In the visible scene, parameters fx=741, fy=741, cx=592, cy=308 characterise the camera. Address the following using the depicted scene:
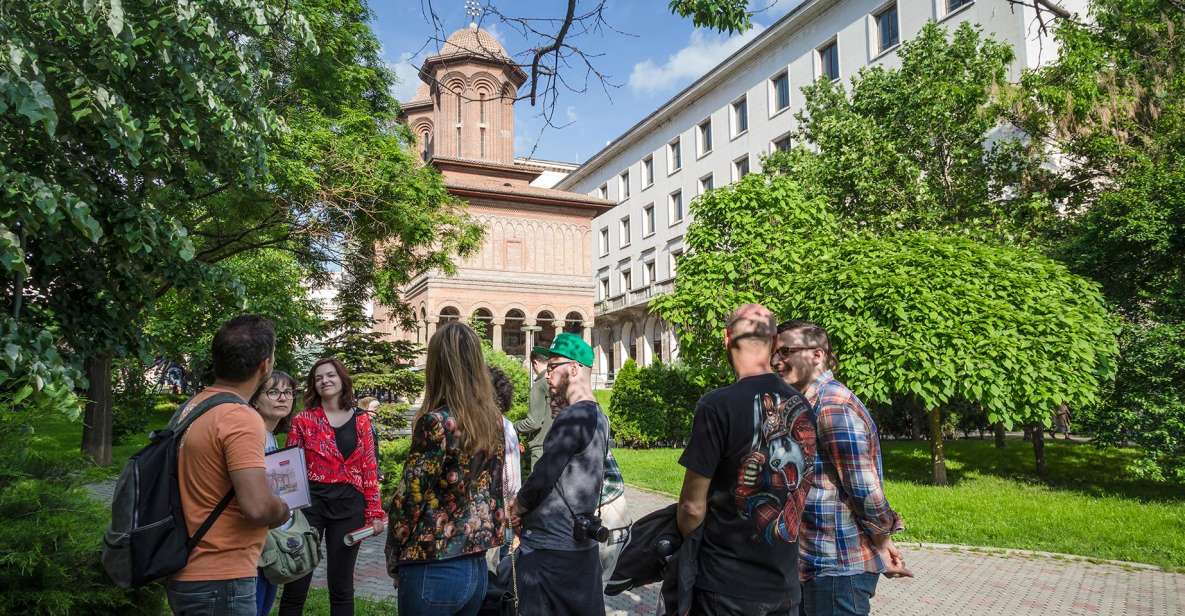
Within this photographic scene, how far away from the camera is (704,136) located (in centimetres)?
4419

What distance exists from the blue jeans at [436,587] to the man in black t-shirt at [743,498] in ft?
3.02

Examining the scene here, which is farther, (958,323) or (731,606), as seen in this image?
(958,323)

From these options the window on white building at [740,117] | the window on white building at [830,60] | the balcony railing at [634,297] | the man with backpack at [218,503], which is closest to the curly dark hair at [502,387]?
the man with backpack at [218,503]

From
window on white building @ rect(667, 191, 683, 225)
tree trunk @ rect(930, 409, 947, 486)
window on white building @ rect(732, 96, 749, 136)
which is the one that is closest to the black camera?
tree trunk @ rect(930, 409, 947, 486)

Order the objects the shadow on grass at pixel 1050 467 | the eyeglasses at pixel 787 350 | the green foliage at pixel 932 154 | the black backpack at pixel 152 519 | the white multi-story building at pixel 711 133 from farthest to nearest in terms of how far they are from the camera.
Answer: the white multi-story building at pixel 711 133
the green foliage at pixel 932 154
the shadow on grass at pixel 1050 467
the eyeglasses at pixel 787 350
the black backpack at pixel 152 519

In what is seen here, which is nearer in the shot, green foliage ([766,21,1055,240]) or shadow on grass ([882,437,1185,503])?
shadow on grass ([882,437,1185,503])

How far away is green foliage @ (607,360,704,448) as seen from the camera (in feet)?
71.2

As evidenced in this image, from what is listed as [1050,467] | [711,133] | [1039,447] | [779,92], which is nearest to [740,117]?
[711,133]

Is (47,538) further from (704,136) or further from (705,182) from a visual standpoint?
(704,136)

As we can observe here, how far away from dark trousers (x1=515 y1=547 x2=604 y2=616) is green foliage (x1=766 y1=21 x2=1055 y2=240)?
658 inches

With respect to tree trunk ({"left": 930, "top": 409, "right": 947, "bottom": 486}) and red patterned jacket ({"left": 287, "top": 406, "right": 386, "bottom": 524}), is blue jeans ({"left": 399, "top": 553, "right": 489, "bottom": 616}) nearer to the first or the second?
red patterned jacket ({"left": 287, "top": 406, "right": 386, "bottom": 524})

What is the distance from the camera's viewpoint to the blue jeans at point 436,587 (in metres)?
2.95

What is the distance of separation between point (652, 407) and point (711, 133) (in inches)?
1007

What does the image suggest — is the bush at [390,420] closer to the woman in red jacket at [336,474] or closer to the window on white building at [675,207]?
the woman in red jacket at [336,474]
